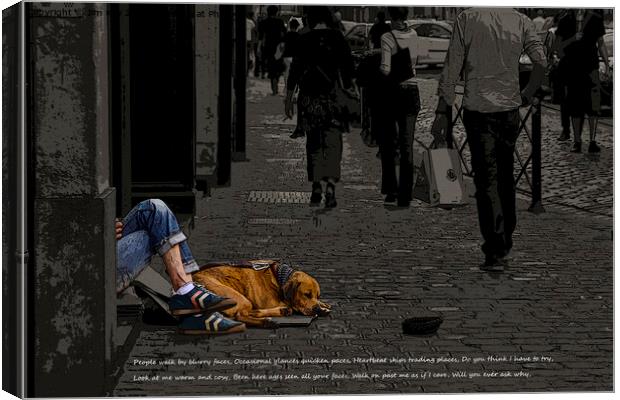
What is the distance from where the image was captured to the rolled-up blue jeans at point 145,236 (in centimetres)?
713

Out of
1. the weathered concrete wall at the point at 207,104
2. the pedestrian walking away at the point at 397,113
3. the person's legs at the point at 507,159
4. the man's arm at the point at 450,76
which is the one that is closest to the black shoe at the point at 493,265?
the person's legs at the point at 507,159

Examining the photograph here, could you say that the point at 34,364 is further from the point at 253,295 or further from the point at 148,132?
the point at 148,132

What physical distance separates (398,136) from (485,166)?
1.66ft

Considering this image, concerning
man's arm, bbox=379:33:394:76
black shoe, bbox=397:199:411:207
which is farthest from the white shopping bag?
man's arm, bbox=379:33:394:76

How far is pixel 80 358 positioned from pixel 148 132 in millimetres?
4125

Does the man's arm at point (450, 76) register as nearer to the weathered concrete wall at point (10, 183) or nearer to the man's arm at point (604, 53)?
the man's arm at point (604, 53)

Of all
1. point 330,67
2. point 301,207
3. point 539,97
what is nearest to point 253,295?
point 301,207

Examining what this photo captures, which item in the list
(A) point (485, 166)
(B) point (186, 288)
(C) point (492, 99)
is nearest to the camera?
(B) point (186, 288)

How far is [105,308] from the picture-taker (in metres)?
6.40

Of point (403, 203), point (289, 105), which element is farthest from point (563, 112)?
point (289, 105)

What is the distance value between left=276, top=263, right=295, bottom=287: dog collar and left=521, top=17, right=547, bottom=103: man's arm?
161 cm

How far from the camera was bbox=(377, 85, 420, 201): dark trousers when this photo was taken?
8.30m

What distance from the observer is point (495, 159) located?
8625mm

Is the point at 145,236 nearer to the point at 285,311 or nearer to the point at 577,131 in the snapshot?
the point at 285,311
